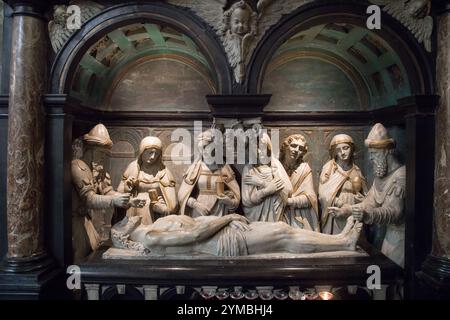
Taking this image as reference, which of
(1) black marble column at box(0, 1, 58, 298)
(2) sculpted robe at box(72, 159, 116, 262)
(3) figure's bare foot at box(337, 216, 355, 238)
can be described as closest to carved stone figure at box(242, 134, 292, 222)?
(3) figure's bare foot at box(337, 216, 355, 238)

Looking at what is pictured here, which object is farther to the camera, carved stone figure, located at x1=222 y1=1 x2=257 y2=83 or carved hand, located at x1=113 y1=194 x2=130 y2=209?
carved hand, located at x1=113 y1=194 x2=130 y2=209

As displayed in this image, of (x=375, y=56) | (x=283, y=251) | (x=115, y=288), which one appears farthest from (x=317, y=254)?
(x=375, y=56)

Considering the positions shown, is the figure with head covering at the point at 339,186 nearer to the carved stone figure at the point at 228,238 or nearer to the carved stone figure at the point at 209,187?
the carved stone figure at the point at 228,238

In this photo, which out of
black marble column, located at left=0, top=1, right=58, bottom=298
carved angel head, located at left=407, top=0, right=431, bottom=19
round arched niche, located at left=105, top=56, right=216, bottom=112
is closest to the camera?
black marble column, located at left=0, top=1, right=58, bottom=298

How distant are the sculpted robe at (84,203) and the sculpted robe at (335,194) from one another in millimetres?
2694

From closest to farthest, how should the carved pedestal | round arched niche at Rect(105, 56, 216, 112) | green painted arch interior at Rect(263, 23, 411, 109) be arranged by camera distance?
1. the carved pedestal
2. green painted arch interior at Rect(263, 23, 411, 109)
3. round arched niche at Rect(105, 56, 216, 112)

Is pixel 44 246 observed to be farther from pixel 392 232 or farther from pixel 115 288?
pixel 392 232

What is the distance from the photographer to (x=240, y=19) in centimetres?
461

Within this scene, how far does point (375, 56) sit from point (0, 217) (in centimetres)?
496

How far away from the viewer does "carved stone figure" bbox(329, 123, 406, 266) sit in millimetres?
4801

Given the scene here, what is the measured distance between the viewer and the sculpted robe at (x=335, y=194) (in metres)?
5.25

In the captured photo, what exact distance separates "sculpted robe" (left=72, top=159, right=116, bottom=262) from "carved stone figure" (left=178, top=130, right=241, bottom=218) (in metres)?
0.95

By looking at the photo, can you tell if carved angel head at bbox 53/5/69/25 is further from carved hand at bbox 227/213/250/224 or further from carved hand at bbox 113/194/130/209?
carved hand at bbox 227/213/250/224

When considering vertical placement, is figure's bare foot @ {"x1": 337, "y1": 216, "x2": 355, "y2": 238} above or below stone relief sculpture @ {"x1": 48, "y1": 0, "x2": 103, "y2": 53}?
below
